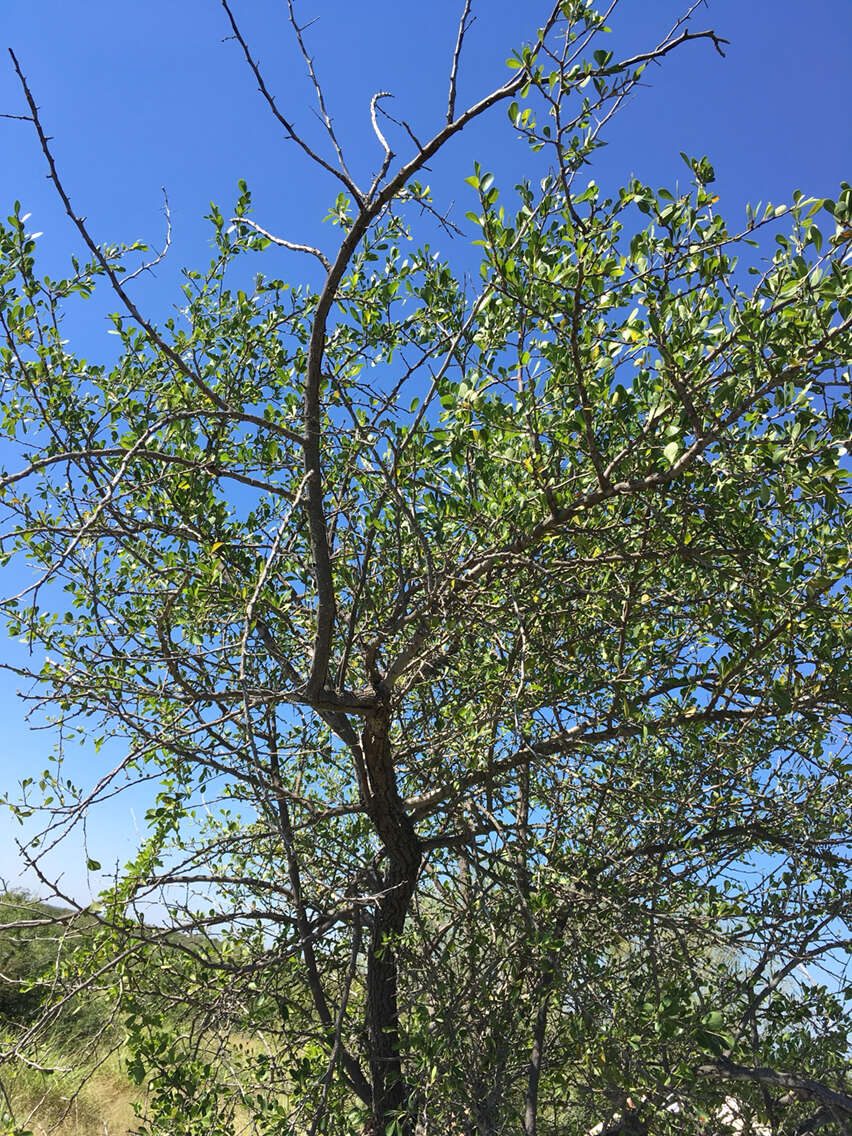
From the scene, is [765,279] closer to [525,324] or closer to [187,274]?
[525,324]

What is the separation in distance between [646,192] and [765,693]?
182 cm

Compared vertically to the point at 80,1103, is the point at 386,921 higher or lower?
higher

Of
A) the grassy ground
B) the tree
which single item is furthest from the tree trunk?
the grassy ground

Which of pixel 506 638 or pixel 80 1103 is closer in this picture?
pixel 506 638

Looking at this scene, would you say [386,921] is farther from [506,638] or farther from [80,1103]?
[80,1103]

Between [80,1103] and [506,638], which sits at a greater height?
[506,638]

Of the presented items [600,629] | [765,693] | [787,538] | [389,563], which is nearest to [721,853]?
[765,693]

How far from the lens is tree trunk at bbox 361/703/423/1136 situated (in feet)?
11.3

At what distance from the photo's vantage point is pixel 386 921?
12.3 feet

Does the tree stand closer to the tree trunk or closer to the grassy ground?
the tree trunk

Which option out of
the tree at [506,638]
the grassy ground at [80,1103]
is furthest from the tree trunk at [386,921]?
the grassy ground at [80,1103]

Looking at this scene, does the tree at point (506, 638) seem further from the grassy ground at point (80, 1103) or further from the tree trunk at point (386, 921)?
the grassy ground at point (80, 1103)

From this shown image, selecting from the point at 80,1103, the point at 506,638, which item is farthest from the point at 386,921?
the point at 80,1103

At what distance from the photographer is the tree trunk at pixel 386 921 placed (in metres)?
3.44
